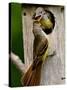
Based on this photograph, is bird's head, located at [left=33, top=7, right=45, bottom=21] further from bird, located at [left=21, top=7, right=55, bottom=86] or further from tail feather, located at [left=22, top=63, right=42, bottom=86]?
tail feather, located at [left=22, top=63, right=42, bottom=86]

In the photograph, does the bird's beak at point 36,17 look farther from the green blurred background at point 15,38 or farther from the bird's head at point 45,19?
the green blurred background at point 15,38

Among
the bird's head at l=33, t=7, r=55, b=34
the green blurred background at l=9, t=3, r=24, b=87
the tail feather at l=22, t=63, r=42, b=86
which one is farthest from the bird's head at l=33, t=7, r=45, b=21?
the tail feather at l=22, t=63, r=42, b=86

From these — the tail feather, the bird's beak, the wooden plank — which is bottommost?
the tail feather

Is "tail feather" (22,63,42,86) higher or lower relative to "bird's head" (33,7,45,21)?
lower

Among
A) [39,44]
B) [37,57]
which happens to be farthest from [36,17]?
[37,57]

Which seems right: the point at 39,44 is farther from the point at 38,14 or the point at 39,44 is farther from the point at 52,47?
the point at 38,14

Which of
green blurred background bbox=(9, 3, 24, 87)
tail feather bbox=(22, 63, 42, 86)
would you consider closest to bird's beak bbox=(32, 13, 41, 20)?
green blurred background bbox=(9, 3, 24, 87)

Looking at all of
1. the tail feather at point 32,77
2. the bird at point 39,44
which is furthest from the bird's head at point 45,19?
the tail feather at point 32,77

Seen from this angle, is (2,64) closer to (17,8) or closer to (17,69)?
(17,69)
